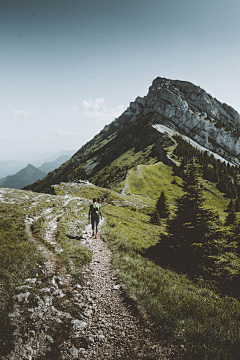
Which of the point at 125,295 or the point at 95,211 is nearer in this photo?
the point at 125,295

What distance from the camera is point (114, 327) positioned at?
6.26 meters

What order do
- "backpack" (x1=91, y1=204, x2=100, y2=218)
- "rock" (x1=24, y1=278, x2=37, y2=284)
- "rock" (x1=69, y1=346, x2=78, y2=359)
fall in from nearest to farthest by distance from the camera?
"rock" (x1=69, y1=346, x2=78, y2=359)
"rock" (x1=24, y1=278, x2=37, y2=284)
"backpack" (x1=91, y1=204, x2=100, y2=218)

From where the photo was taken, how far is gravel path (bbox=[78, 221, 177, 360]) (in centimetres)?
523

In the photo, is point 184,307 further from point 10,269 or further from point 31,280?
point 10,269

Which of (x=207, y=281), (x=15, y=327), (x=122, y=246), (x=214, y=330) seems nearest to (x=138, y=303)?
(x=214, y=330)

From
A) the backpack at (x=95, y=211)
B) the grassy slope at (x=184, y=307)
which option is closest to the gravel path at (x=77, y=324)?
the grassy slope at (x=184, y=307)

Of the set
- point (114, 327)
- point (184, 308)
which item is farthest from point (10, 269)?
point (184, 308)

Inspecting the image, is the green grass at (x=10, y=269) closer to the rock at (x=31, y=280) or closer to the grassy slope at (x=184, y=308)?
the rock at (x=31, y=280)

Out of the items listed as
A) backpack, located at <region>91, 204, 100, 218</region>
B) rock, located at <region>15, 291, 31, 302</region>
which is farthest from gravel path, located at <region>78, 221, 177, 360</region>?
backpack, located at <region>91, 204, 100, 218</region>

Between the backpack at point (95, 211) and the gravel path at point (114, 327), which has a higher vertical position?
the backpack at point (95, 211)

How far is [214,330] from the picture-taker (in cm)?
604

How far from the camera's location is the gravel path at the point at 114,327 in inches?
206

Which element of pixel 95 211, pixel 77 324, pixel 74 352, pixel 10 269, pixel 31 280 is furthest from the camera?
pixel 95 211

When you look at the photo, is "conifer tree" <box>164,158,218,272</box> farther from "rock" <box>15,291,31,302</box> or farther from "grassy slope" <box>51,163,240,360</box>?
"rock" <box>15,291,31,302</box>
